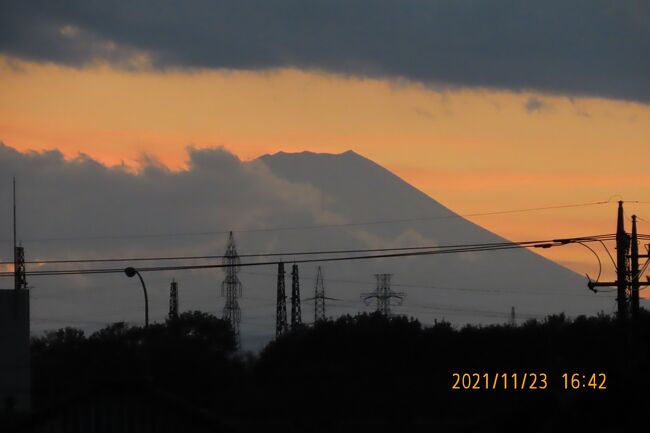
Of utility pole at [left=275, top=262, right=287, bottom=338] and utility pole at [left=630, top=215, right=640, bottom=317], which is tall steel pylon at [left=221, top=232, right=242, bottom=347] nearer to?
utility pole at [left=275, top=262, right=287, bottom=338]

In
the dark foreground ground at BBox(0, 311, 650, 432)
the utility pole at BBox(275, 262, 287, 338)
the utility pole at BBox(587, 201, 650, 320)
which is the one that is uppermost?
the utility pole at BBox(587, 201, 650, 320)

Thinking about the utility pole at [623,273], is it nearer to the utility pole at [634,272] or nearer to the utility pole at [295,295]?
the utility pole at [634,272]

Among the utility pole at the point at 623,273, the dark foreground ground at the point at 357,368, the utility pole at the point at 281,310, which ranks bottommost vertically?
the dark foreground ground at the point at 357,368

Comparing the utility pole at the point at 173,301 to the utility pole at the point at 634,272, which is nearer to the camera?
the utility pole at the point at 634,272

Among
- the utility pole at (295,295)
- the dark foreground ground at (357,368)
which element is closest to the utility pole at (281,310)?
the utility pole at (295,295)

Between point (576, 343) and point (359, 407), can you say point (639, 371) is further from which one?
point (576, 343)
